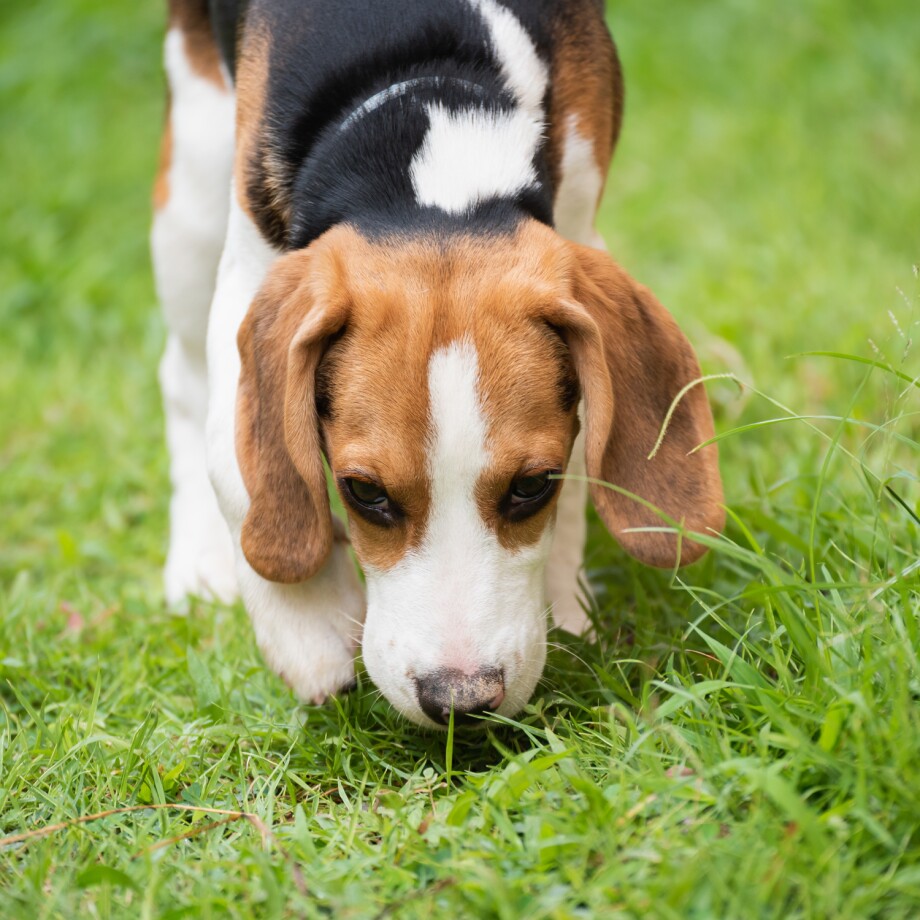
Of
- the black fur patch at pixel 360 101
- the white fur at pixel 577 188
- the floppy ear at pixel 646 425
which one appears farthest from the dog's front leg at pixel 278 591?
the white fur at pixel 577 188

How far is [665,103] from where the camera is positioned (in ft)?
29.0

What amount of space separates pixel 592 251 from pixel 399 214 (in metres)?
0.52

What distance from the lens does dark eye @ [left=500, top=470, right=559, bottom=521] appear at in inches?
118

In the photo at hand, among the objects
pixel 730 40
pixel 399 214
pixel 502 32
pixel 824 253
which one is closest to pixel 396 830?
pixel 399 214

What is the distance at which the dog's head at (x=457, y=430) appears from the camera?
115 inches

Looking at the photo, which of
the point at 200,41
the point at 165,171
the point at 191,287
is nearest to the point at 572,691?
the point at 191,287

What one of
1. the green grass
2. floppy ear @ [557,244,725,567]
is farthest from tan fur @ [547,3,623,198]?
the green grass

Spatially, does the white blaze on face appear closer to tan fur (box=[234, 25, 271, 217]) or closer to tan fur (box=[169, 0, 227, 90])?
tan fur (box=[234, 25, 271, 217])

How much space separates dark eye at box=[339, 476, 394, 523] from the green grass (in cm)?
54

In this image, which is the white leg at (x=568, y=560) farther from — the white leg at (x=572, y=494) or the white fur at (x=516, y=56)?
the white fur at (x=516, y=56)

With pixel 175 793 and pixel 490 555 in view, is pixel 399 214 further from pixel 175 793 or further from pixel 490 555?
pixel 175 793

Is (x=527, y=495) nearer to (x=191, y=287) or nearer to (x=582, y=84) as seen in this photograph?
(x=582, y=84)

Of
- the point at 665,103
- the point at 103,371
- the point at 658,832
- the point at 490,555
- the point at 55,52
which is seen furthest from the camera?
the point at 55,52

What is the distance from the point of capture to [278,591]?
11.4 feet
